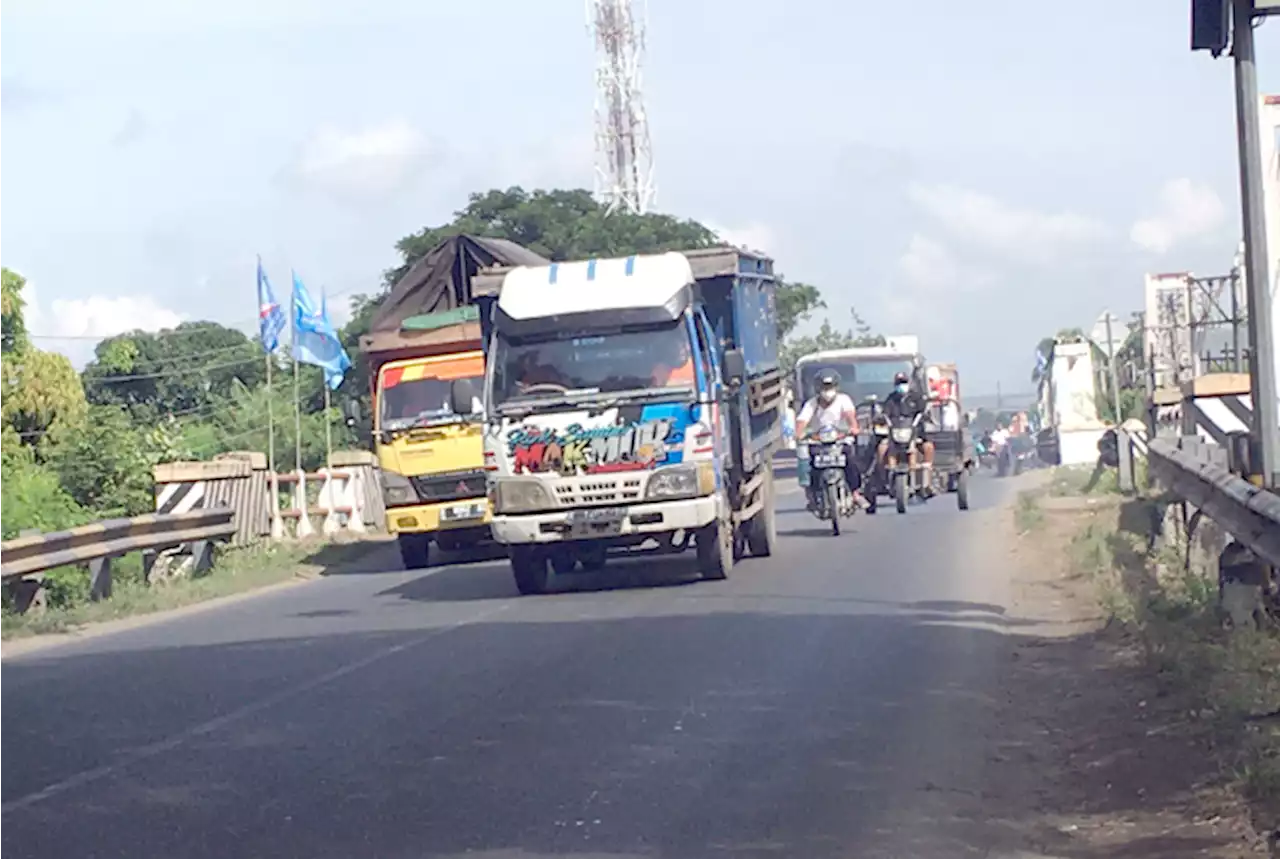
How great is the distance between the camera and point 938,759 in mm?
7980

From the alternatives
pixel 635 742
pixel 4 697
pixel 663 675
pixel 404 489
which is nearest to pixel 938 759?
pixel 635 742

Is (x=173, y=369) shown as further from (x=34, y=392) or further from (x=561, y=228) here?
(x=34, y=392)

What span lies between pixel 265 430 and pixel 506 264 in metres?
31.1

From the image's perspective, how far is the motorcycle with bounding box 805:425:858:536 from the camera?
2077 centimetres

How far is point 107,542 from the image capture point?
17.9 m

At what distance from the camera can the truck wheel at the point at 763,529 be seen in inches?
751

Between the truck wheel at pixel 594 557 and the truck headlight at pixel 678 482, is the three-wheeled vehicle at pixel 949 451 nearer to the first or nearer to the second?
the truck wheel at pixel 594 557

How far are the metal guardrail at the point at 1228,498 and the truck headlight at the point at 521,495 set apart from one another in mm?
5242

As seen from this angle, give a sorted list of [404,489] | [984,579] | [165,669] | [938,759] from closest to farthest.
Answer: [938,759]
[165,669]
[984,579]
[404,489]

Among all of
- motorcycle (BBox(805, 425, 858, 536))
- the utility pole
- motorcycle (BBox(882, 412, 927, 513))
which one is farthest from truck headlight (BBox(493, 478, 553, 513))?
motorcycle (BBox(882, 412, 927, 513))

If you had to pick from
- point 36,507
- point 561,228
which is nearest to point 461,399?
point 36,507

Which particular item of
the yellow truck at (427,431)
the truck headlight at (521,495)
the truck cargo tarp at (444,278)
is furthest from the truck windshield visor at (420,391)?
the truck headlight at (521,495)

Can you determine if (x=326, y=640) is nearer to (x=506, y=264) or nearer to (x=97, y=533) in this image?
(x=97, y=533)

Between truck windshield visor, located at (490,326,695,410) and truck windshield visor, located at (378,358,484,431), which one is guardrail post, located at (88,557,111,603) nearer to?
truck windshield visor, located at (378,358,484,431)
